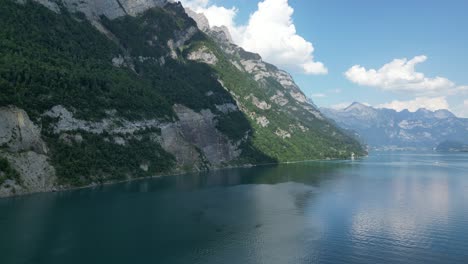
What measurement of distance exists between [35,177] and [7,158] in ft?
31.5

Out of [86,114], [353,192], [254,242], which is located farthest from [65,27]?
[254,242]

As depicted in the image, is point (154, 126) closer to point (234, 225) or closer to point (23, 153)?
point (23, 153)

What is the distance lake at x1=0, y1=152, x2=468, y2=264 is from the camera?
61.2 meters

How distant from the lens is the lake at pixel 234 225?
61156mm

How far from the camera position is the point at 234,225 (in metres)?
80.8

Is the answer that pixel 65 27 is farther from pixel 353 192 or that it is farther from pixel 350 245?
pixel 350 245

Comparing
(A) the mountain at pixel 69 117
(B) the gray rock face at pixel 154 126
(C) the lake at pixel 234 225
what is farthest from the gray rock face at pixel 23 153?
(B) the gray rock face at pixel 154 126

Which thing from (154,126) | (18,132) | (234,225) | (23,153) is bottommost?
(234,225)

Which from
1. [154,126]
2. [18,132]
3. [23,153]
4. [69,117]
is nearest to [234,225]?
[23,153]

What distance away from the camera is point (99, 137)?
142 meters

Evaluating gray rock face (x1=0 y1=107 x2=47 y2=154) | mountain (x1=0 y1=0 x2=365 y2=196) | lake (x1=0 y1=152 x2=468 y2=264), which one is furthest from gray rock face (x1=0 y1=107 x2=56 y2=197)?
lake (x1=0 y1=152 x2=468 y2=264)

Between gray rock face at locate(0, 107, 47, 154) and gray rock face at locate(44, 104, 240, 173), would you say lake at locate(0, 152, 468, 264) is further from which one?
gray rock face at locate(44, 104, 240, 173)

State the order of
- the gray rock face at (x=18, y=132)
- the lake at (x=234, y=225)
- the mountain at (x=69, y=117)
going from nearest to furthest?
1. the lake at (x=234, y=225)
2. the gray rock face at (x=18, y=132)
3. the mountain at (x=69, y=117)

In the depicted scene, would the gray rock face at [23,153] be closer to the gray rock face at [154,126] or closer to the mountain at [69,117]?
the mountain at [69,117]
